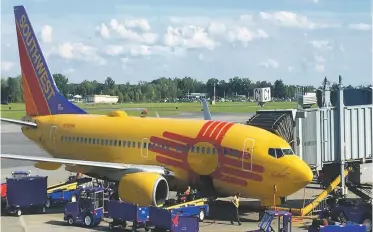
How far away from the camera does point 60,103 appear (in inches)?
1313

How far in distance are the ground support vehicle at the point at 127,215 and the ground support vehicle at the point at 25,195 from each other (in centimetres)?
534

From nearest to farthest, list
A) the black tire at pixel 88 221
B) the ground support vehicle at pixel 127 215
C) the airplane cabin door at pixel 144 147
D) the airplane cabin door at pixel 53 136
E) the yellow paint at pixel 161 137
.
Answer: the ground support vehicle at pixel 127 215 → the yellow paint at pixel 161 137 → the black tire at pixel 88 221 → the airplane cabin door at pixel 144 147 → the airplane cabin door at pixel 53 136

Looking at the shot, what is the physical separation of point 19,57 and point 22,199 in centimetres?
1202

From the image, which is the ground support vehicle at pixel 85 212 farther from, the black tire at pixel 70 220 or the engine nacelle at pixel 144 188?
Answer: the engine nacelle at pixel 144 188

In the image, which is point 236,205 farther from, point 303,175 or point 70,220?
point 70,220

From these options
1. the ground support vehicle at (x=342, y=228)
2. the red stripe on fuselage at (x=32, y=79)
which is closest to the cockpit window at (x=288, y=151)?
the ground support vehicle at (x=342, y=228)

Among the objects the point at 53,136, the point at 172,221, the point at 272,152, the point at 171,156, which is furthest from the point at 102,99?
the point at 172,221

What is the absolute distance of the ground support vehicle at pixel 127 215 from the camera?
21453 mm

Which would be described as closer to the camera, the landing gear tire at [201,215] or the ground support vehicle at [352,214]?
the ground support vehicle at [352,214]

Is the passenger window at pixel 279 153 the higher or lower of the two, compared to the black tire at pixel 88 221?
higher

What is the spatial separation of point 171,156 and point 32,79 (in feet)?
42.0

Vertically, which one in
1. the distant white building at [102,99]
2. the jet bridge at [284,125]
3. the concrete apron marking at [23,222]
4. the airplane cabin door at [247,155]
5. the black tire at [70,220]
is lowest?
the concrete apron marking at [23,222]

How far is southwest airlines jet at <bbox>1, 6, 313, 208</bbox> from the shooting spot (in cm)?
2309

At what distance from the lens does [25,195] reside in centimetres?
2577
